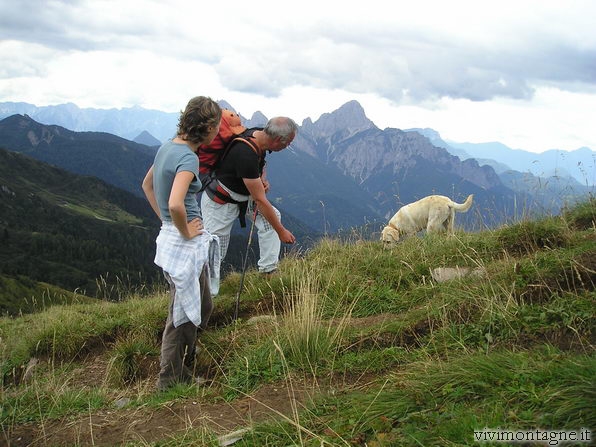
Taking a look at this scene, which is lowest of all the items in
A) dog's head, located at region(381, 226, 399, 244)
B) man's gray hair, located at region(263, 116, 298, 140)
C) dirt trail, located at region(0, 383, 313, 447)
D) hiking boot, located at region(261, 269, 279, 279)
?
dirt trail, located at region(0, 383, 313, 447)

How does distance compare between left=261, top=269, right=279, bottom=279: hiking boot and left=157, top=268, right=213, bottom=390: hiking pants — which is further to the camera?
left=261, top=269, right=279, bottom=279: hiking boot

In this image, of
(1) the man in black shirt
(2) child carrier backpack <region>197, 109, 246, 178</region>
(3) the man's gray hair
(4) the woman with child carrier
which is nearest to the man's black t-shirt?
(1) the man in black shirt

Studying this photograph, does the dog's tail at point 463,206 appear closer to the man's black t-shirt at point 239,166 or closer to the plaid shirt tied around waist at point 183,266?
the man's black t-shirt at point 239,166

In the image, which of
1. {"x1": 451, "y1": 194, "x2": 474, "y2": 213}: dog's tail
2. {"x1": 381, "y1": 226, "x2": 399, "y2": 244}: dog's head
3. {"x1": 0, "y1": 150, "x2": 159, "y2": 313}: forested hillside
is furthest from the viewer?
{"x1": 0, "y1": 150, "x2": 159, "y2": 313}: forested hillside

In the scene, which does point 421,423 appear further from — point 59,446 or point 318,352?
point 59,446

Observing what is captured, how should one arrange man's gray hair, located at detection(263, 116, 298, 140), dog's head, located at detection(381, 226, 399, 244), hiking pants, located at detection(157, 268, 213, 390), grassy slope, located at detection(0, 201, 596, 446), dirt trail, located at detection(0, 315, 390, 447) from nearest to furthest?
1. grassy slope, located at detection(0, 201, 596, 446)
2. dirt trail, located at detection(0, 315, 390, 447)
3. hiking pants, located at detection(157, 268, 213, 390)
4. man's gray hair, located at detection(263, 116, 298, 140)
5. dog's head, located at detection(381, 226, 399, 244)

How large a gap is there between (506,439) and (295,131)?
4.24 meters

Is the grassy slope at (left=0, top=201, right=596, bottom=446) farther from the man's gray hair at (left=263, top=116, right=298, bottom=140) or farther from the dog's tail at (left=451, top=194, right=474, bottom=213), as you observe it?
the dog's tail at (left=451, top=194, right=474, bottom=213)

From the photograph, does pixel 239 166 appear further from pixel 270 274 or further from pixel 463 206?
pixel 463 206

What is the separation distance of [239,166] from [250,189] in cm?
30

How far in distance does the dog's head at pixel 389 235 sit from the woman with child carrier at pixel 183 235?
520cm

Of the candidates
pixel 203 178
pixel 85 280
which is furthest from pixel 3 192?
pixel 203 178

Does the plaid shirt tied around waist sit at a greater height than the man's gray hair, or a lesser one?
lesser

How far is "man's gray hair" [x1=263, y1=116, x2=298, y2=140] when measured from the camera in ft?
18.7
